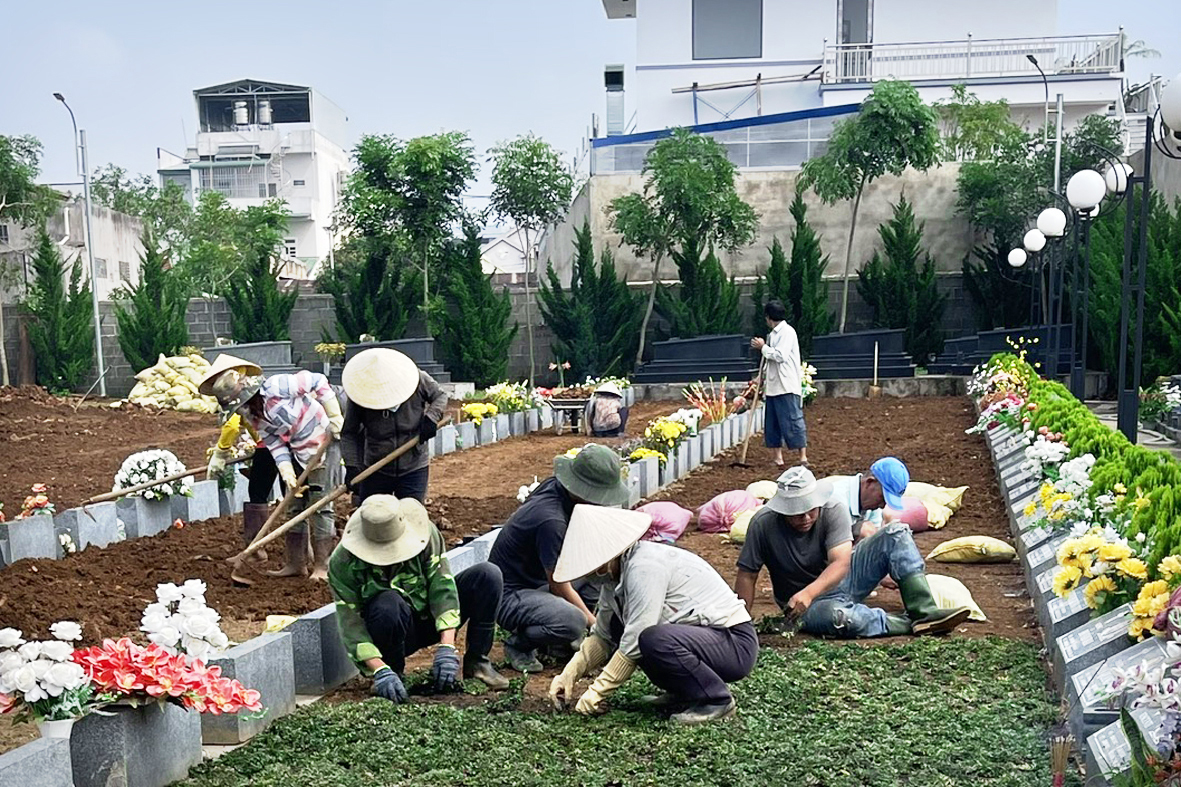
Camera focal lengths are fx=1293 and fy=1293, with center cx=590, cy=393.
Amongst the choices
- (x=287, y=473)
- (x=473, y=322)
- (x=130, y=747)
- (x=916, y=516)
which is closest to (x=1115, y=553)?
(x=130, y=747)

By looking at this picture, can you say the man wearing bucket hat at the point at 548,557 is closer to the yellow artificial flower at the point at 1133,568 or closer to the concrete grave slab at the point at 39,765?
the yellow artificial flower at the point at 1133,568

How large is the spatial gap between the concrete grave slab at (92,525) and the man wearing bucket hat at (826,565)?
4.63 m

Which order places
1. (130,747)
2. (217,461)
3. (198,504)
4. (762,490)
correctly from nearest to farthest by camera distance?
(130,747), (217,461), (198,504), (762,490)

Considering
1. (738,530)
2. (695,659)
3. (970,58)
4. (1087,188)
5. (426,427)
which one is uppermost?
(970,58)

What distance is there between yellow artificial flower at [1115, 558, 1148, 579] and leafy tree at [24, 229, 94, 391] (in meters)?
24.7

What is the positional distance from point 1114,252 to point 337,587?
17.6 metres

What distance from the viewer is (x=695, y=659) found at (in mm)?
4594

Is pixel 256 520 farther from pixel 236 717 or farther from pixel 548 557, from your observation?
pixel 236 717

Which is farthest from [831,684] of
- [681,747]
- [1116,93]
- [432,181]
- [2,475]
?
[1116,93]

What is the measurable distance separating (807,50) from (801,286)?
12434 mm

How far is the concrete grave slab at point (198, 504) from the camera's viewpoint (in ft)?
30.2

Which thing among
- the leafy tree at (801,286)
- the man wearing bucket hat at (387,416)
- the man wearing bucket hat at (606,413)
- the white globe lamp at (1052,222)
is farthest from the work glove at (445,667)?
the leafy tree at (801,286)

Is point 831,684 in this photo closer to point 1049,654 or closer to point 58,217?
point 1049,654

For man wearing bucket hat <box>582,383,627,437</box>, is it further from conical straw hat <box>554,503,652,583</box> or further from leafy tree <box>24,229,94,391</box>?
leafy tree <box>24,229,94,391</box>
